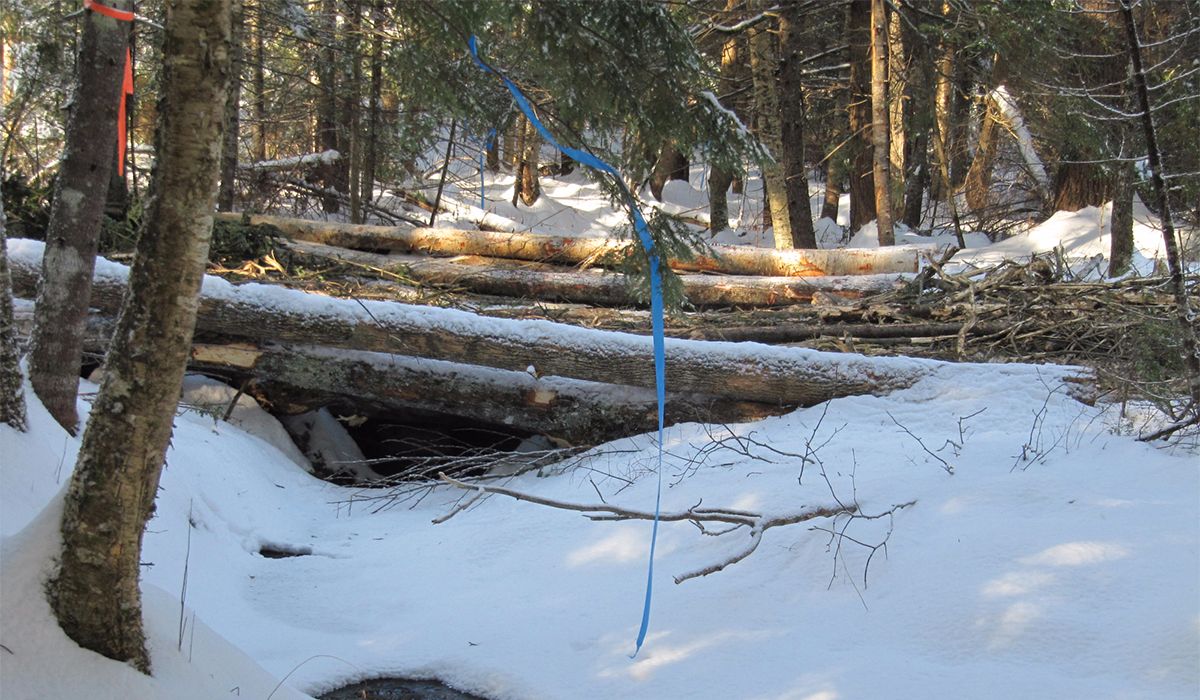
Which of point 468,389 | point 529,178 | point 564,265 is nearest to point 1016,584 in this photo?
point 468,389

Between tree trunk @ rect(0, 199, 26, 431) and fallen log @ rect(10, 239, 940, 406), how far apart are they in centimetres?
240

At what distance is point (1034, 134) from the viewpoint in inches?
595

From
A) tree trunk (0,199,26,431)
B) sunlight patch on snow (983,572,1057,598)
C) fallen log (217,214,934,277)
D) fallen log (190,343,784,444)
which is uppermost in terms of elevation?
fallen log (217,214,934,277)

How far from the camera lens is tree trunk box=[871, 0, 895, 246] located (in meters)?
11.4

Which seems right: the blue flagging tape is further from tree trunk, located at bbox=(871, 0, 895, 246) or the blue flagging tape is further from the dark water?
tree trunk, located at bbox=(871, 0, 895, 246)

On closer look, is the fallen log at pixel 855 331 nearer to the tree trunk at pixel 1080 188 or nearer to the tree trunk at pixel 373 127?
the tree trunk at pixel 373 127

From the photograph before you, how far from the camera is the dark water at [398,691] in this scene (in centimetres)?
374

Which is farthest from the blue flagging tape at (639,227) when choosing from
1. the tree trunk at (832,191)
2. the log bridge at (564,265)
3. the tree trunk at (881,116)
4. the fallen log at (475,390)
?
the tree trunk at (832,191)

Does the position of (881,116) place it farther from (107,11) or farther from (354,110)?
(107,11)

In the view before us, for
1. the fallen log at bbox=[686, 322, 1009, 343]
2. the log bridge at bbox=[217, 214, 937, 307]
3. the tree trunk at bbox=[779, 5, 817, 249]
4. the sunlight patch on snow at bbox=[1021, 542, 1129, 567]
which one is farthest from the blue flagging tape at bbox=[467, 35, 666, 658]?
the tree trunk at bbox=[779, 5, 817, 249]

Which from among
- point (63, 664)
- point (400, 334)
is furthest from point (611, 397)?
point (63, 664)

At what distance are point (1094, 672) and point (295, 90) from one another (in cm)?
1315

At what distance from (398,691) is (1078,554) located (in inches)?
113

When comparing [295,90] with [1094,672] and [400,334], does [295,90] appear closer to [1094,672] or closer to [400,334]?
[400,334]
